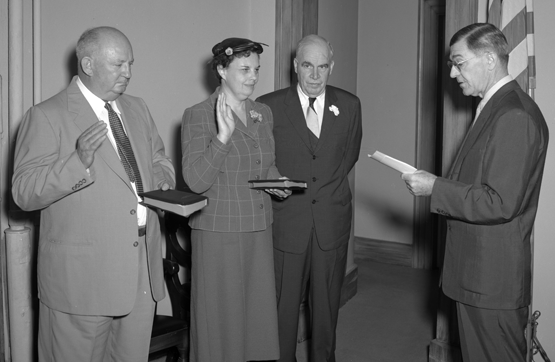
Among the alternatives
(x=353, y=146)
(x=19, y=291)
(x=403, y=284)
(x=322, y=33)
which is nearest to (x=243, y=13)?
(x=322, y=33)

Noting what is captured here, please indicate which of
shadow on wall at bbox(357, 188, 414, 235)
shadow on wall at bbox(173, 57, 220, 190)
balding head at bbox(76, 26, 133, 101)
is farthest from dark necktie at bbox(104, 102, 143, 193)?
shadow on wall at bbox(357, 188, 414, 235)

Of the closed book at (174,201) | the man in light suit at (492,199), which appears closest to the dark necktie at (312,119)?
the man in light suit at (492,199)

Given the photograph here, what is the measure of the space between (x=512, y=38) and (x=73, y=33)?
231 cm

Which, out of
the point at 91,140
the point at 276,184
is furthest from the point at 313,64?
the point at 91,140

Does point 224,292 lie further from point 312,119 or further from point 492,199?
point 492,199

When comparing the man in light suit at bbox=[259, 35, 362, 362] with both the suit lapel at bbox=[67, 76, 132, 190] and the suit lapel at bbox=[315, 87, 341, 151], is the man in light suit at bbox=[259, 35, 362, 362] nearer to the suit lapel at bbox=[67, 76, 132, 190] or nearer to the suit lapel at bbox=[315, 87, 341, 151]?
the suit lapel at bbox=[315, 87, 341, 151]

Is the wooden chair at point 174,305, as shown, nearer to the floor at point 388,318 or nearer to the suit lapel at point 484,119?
the floor at point 388,318

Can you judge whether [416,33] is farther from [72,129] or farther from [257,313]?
[72,129]

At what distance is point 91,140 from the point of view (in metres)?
1.93

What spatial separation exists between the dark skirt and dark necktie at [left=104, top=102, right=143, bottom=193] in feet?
1.63

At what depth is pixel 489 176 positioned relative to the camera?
2178mm

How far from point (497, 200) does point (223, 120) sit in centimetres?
119

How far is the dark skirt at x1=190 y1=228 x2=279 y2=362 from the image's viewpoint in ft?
8.54

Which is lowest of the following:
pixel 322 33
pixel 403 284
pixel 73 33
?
pixel 403 284
